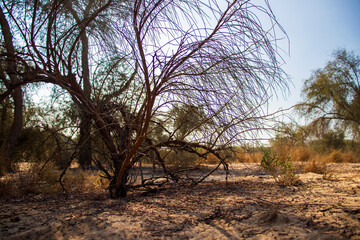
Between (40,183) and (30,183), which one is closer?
(30,183)

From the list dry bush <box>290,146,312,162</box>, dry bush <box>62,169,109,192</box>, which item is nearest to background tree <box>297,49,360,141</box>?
dry bush <box>290,146,312,162</box>

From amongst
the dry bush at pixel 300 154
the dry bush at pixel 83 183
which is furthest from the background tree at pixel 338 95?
the dry bush at pixel 83 183

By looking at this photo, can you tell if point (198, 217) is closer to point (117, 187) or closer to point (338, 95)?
point (117, 187)

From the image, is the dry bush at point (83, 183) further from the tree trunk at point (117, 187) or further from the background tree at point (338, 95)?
the background tree at point (338, 95)

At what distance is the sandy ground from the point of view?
2123 mm

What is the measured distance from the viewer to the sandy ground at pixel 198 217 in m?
2.12

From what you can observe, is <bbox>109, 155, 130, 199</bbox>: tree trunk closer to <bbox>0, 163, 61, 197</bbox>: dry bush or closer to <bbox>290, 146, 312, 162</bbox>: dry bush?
<bbox>0, 163, 61, 197</bbox>: dry bush

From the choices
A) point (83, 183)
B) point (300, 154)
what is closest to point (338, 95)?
point (300, 154)

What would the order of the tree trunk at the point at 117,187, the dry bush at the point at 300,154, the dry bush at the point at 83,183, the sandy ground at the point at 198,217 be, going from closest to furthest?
1. the sandy ground at the point at 198,217
2. the tree trunk at the point at 117,187
3. the dry bush at the point at 83,183
4. the dry bush at the point at 300,154

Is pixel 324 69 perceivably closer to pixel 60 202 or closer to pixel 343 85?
pixel 343 85

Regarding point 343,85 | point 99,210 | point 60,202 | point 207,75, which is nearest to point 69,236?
point 99,210

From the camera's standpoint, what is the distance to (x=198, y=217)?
2510mm

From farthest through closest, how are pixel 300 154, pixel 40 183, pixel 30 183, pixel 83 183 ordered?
pixel 300 154
pixel 83 183
pixel 40 183
pixel 30 183

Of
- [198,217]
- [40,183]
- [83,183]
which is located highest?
[40,183]
